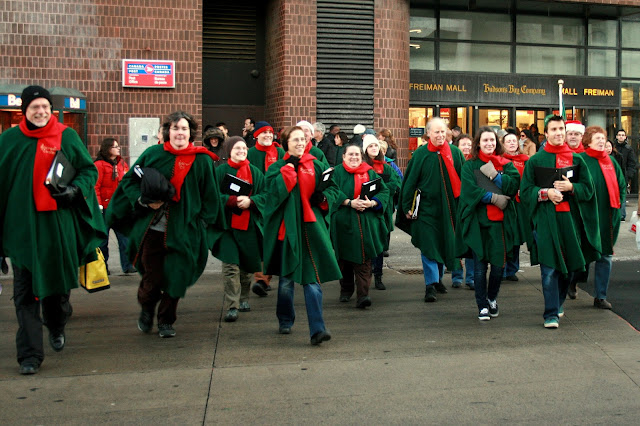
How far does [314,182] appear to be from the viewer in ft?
23.1

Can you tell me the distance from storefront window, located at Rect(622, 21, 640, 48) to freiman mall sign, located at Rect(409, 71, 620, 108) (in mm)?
1019

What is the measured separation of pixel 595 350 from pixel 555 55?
15.0 m

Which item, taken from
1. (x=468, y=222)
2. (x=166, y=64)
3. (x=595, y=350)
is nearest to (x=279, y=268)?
(x=468, y=222)

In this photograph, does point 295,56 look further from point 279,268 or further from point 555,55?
point 279,268

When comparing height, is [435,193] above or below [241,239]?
above

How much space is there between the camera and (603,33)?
2089 cm

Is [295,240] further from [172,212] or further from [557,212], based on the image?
[557,212]

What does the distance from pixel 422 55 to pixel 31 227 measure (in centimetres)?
1435

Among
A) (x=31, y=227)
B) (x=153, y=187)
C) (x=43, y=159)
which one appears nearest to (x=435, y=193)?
(x=153, y=187)

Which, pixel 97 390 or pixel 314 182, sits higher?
pixel 314 182

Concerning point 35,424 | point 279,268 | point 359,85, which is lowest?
point 35,424

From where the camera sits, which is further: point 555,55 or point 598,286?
point 555,55

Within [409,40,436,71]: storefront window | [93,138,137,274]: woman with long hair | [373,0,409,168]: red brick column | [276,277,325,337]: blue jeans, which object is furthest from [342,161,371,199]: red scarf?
[409,40,436,71]: storefront window

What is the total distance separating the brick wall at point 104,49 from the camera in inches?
609
